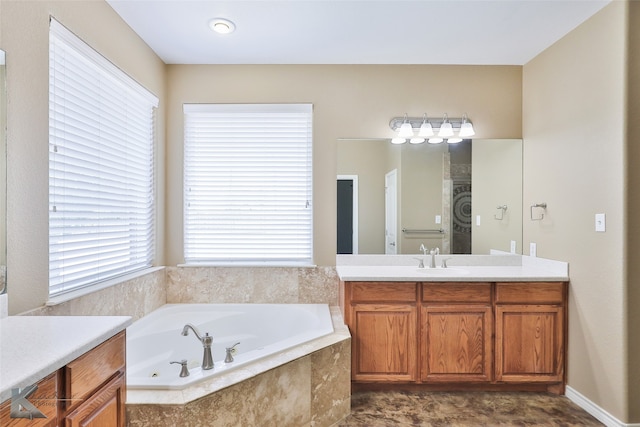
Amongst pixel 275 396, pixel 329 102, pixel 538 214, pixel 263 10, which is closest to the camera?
pixel 275 396

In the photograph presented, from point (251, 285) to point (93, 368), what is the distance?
1.69m

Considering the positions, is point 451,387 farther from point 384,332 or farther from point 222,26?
point 222,26

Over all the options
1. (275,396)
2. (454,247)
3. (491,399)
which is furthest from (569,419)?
(275,396)

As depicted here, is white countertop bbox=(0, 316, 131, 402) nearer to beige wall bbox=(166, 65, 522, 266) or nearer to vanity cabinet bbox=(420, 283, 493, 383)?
beige wall bbox=(166, 65, 522, 266)

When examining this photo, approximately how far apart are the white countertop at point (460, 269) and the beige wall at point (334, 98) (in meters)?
0.36

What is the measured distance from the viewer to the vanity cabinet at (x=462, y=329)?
2.34m

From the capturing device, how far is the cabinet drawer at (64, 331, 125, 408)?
1.04 m

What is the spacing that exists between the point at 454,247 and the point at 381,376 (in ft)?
4.12

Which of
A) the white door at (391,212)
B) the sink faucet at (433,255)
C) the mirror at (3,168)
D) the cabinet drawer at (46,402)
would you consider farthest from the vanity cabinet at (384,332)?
the mirror at (3,168)

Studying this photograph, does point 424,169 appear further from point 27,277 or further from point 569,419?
point 27,277

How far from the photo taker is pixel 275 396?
1.74 metres

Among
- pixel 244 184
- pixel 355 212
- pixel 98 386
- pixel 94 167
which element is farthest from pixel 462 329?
pixel 94 167

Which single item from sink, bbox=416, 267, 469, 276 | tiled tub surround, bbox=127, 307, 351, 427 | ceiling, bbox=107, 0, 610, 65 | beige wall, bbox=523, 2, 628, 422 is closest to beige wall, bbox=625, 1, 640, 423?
beige wall, bbox=523, 2, 628, 422

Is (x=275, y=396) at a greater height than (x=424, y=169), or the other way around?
(x=424, y=169)
